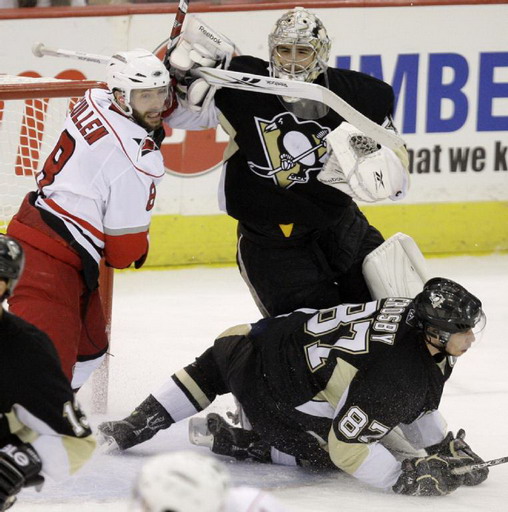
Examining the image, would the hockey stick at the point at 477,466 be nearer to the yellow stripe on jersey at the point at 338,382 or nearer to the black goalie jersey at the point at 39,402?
the yellow stripe on jersey at the point at 338,382

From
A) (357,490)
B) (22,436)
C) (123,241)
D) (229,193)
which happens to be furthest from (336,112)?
(22,436)

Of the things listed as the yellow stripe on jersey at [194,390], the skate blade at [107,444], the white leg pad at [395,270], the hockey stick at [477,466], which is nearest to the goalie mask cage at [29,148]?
the skate blade at [107,444]

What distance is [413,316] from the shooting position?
3668 mm

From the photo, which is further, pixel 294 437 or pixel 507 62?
pixel 507 62

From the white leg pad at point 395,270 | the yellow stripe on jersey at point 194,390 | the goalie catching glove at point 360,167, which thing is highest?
the goalie catching glove at point 360,167

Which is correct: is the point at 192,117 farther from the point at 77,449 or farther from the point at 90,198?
the point at 77,449

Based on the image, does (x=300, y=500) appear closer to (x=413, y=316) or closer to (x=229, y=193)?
(x=413, y=316)

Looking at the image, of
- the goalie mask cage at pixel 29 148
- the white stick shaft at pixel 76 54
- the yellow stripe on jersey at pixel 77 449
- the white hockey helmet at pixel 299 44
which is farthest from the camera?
the goalie mask cage at pixel 29 148

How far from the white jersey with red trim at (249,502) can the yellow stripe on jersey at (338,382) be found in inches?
61.7

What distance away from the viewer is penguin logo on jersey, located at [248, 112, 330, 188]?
399cm

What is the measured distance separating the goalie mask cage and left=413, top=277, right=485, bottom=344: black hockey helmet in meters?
1.23

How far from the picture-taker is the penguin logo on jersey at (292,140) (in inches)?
157

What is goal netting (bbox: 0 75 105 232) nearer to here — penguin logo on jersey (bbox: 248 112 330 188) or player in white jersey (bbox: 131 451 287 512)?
penguin logo on jersey (bbox: 248 112 330 188)

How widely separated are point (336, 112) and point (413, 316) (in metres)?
0.65
